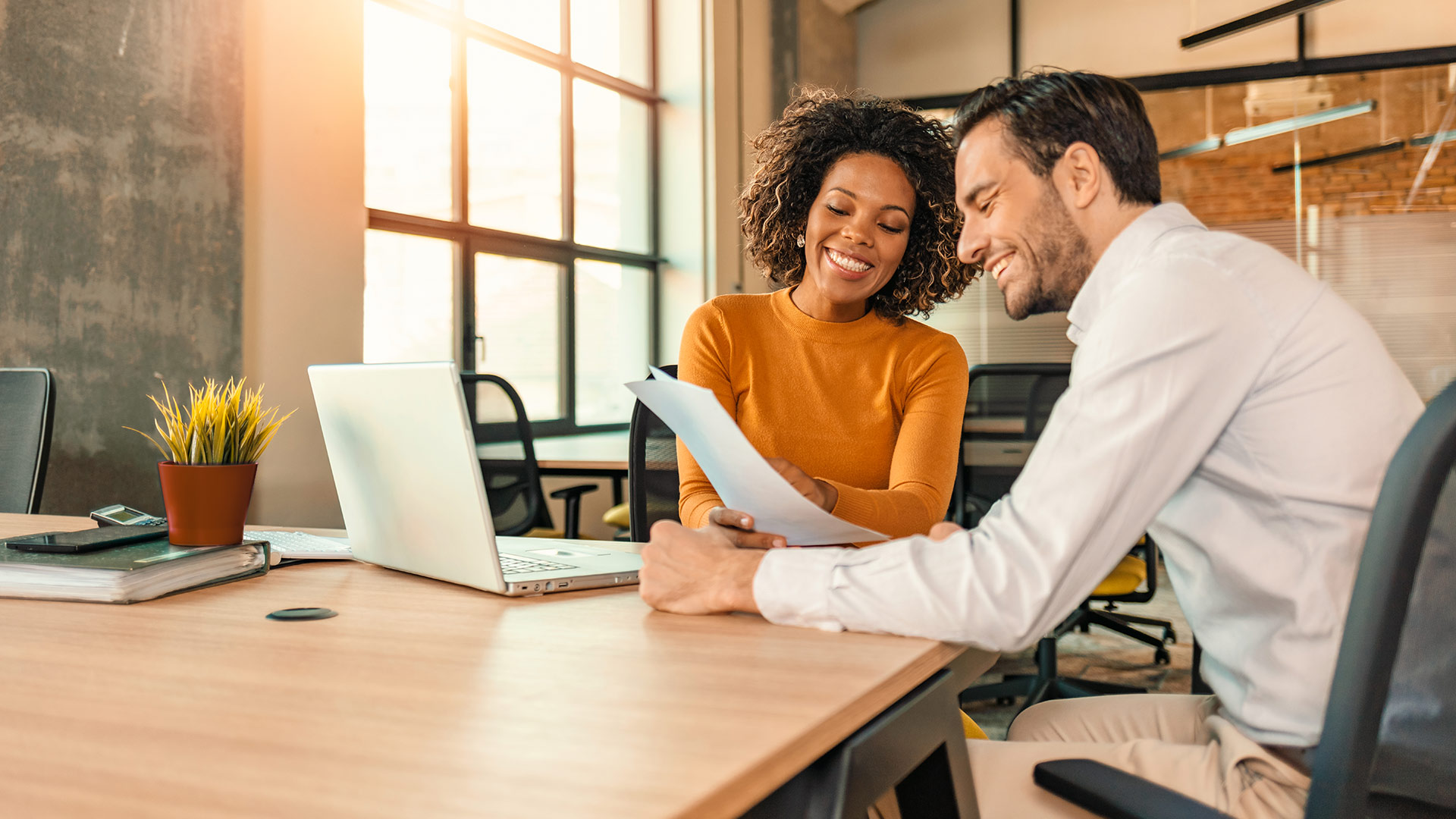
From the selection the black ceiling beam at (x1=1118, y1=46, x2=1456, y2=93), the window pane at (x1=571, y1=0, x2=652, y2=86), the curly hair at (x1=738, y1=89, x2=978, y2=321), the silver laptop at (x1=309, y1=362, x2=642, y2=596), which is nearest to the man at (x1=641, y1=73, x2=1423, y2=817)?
the silver laptop at (x1=309, y1=362, x2=642, y2=596)

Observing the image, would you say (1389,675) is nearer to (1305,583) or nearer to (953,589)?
(1305,583)

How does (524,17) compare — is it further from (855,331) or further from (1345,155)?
(1345,155)

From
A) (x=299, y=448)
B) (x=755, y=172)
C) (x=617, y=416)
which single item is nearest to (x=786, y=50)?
(x=617, y=416)

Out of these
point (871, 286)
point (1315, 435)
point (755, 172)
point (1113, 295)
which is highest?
point (755, 172)

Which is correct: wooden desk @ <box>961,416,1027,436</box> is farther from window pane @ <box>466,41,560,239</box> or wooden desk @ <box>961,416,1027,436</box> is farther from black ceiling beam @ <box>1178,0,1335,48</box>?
black ceiling beam @ <box>1178,0,1335,48</box>

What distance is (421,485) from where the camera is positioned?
1.08m

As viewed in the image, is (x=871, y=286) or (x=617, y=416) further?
(x=617, y=416)

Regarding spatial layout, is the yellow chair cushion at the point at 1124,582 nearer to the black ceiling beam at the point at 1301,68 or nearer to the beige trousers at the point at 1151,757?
the beige trousers at the point at 1151,757

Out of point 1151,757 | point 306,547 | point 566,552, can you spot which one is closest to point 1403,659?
point 1151,757

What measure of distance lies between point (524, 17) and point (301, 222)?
2.19m

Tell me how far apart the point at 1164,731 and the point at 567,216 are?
4730 mm

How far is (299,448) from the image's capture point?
138 inches

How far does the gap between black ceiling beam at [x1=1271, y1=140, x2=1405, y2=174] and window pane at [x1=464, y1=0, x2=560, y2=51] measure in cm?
427

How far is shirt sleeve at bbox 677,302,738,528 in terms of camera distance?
1675mm
